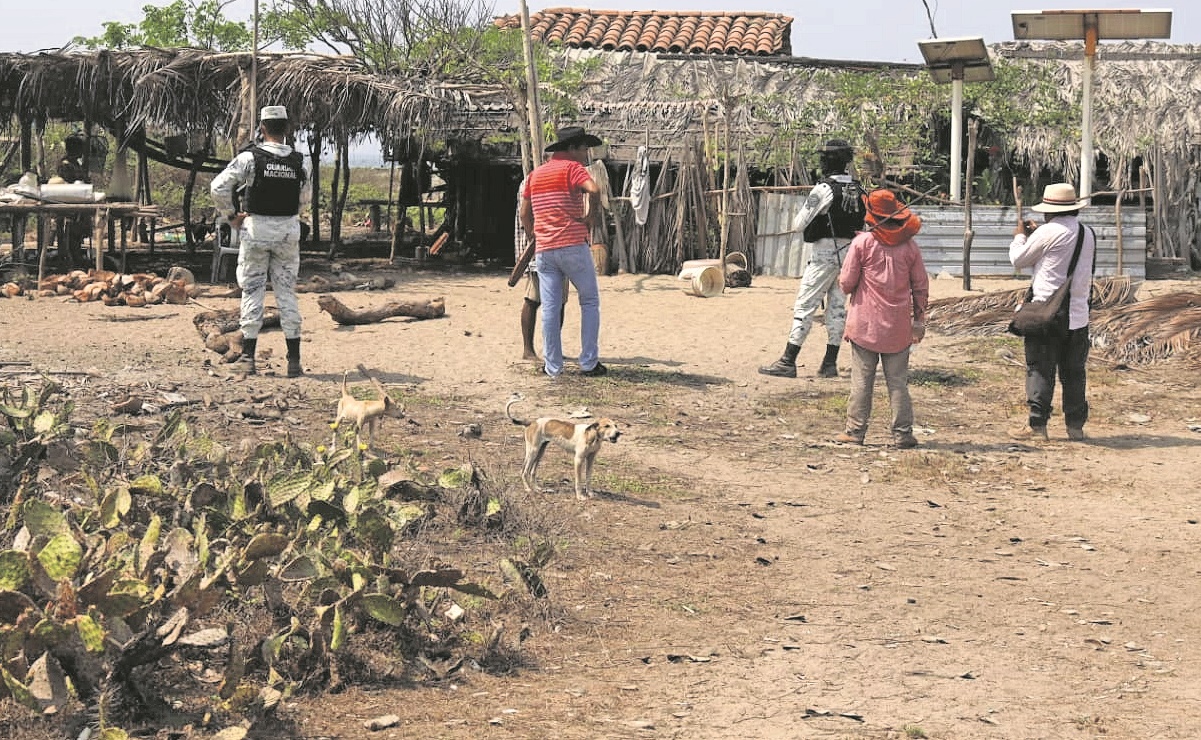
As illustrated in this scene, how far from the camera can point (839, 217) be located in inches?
388

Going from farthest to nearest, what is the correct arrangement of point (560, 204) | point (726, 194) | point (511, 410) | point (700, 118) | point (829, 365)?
1. point (700, 118)
2. point (726, 194)
3. point (829, 365)
4. point (560, 204)
5. point (511, 410)

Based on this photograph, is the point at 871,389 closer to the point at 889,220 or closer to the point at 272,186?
the point at 889,220

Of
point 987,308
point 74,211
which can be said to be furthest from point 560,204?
point 74,211

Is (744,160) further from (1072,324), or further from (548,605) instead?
(548,605)

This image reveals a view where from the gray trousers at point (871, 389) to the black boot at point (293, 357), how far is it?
3.73 meters

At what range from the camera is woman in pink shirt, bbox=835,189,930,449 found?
804 centimetres

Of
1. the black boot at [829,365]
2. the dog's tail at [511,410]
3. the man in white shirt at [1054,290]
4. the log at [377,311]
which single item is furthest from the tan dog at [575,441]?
the log at [377,311]

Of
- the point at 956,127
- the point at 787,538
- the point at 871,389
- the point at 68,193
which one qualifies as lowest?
the point at 787,538

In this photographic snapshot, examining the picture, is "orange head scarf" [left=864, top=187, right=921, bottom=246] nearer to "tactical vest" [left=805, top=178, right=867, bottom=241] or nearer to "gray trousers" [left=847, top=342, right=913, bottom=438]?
"gray trousers" [left=847, top=342, right=913, bottom=438]

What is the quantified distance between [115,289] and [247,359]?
506 cm

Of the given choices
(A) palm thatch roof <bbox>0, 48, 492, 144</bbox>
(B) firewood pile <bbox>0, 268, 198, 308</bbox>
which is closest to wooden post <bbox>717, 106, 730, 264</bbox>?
(A) palm thatch roof <bbox>0, 48, 492, 144</bbox>

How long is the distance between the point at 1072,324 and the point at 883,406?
63.9 inches

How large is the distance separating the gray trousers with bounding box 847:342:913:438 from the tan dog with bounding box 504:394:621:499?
81.0 inches

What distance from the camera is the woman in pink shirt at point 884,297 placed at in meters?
8.04
